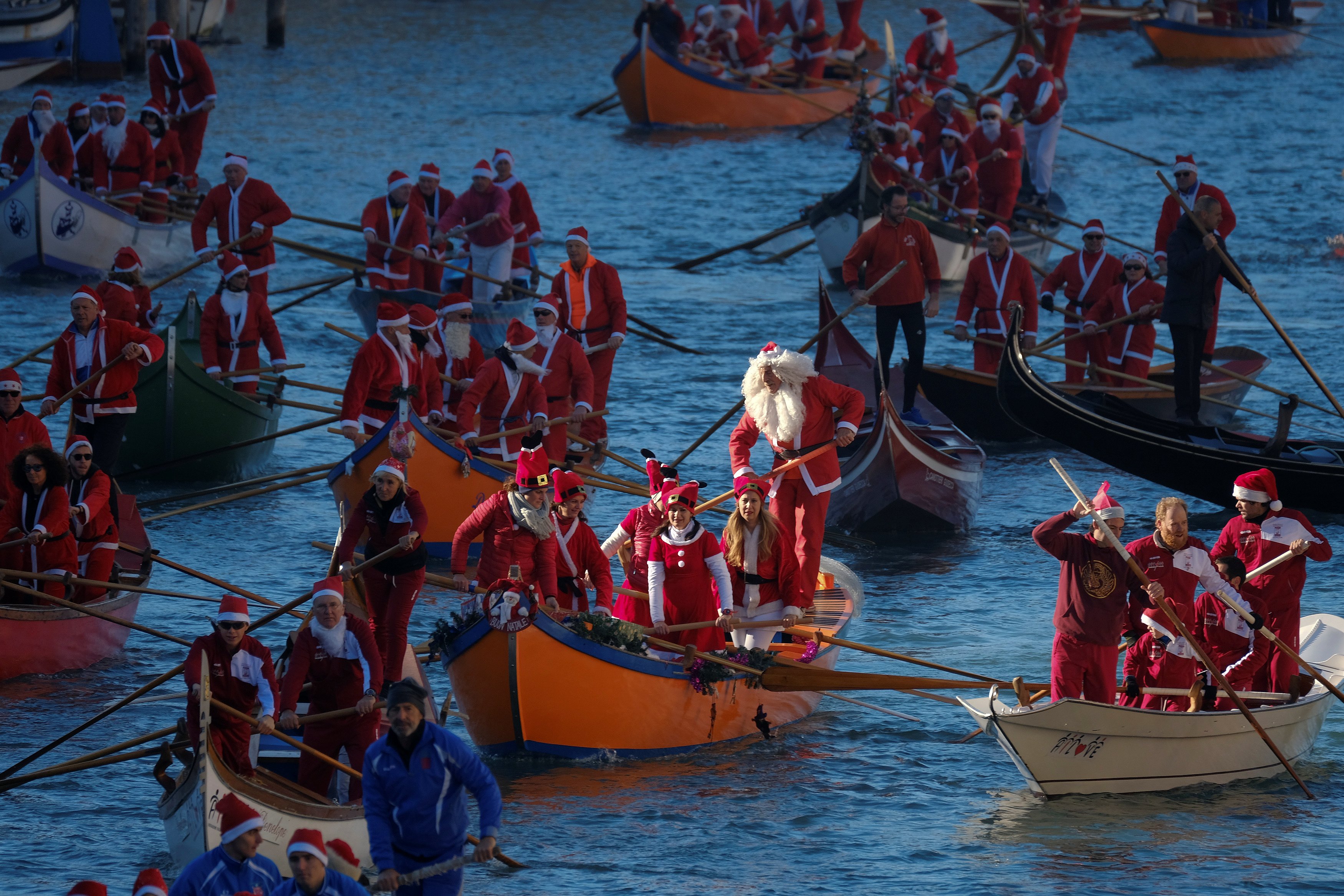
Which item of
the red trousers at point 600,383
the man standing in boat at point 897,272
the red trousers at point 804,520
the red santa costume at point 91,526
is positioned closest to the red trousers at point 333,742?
the red santa costume at point 91,526

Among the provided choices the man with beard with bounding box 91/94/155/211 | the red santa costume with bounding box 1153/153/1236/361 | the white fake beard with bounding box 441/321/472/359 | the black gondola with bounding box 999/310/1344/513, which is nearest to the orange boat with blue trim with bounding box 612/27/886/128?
the man with beard with bounding box 91/94/155/211

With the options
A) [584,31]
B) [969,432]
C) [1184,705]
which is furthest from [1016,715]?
[584,31]

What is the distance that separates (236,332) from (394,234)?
2725 millimetres

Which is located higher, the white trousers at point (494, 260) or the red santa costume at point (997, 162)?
the red santa costume at point (997, 162)

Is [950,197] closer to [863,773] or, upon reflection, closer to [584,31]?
[863,773]

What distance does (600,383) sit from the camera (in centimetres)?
1516

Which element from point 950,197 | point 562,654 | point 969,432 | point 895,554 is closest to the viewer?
point 562,654

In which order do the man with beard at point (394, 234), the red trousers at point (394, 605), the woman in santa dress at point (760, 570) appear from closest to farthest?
the red trousers at point (394, 605), the woman in santa dress at point (760, 570), the man with beard at point (394, 234)

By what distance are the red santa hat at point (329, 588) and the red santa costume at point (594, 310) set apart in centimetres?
631

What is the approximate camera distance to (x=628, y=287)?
916 inches

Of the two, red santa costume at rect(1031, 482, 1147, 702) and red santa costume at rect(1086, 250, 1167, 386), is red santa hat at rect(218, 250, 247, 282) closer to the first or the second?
red santa costume at rect(1086, 250, 1167, 386)

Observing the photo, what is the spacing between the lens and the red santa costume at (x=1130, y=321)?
1605 cm

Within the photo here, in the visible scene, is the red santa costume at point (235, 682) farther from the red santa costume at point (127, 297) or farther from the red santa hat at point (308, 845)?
the red santa costume at point (127, 297)

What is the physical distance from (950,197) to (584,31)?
24581 millimetres
